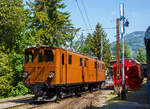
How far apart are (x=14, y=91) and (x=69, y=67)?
933 centimetres

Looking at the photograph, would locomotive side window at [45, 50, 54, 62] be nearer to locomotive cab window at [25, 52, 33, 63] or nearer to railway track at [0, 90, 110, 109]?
locomotive cab window at [25, 52, 33, 63]

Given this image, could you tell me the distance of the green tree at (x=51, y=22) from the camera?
29.3 m

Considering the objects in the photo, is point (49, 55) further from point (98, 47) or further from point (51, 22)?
point (98, 47)

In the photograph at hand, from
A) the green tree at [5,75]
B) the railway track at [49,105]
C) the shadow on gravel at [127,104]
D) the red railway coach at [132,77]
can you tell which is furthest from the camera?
the green tree at [5,75]

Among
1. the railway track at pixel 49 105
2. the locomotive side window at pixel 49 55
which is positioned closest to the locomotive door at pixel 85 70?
the railway track at pixel 49 105

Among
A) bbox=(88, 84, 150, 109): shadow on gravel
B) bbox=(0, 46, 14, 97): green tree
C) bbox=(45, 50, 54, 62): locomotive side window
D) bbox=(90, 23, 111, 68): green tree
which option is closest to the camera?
bbox=(88, 84, 150, 109): shadow on gravel

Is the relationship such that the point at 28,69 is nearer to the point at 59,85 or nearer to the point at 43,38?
the point at 59,85

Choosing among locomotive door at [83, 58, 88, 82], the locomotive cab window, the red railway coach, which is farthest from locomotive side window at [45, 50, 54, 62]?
the red railway coach

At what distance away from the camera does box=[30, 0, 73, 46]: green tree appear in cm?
2929

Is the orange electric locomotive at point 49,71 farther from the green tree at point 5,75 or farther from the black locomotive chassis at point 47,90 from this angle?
the green tree at point 5,75

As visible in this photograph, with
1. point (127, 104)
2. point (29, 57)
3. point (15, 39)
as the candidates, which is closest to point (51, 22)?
point (15, 39)

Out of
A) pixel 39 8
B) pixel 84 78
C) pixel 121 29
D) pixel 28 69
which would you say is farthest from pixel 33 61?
pixel 39 8

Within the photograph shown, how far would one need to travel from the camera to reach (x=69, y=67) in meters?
14.3

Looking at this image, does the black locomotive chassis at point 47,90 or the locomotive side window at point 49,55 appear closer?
the black locomotive chassis at point 47,90
